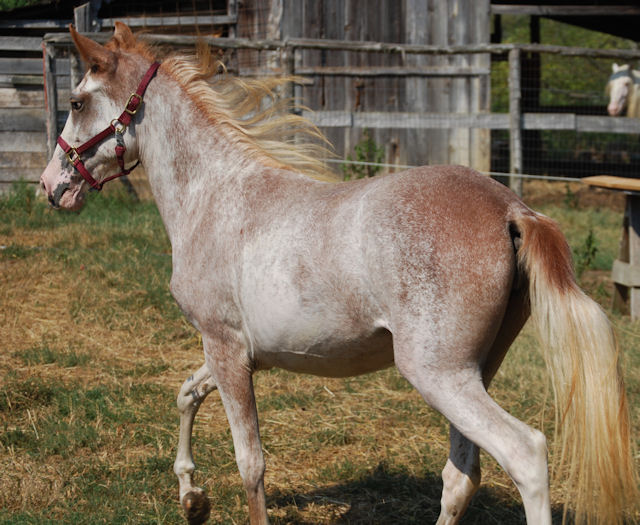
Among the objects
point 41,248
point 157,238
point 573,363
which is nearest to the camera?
point 573,363

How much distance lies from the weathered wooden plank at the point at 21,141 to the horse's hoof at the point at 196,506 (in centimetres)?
812

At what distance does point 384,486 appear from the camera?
12.4ft

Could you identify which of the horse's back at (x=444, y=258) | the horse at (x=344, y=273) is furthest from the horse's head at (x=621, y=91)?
the horse's back at (x=444, y=258)

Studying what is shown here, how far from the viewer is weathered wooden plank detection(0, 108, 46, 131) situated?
1025cm

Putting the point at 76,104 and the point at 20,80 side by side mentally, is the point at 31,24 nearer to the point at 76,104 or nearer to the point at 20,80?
the point at 20,80

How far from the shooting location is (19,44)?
1053 cm

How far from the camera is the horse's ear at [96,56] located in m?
3.26

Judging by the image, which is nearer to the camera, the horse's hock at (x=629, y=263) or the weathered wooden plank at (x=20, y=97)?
the horse's hock at (x=629, y=263)

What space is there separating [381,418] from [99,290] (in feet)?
10.2

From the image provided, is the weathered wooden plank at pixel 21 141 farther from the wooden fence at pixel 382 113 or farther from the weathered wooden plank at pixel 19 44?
the weathered wooden plank at pixel 19 44

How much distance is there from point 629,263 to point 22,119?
804 centimetres

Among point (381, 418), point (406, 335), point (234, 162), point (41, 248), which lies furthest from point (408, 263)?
point (41, 248)

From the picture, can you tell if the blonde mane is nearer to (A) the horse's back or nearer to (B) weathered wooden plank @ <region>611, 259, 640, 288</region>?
(A) the horse's back

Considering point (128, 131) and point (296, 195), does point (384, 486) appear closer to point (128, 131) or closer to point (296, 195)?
point (296, 195)
